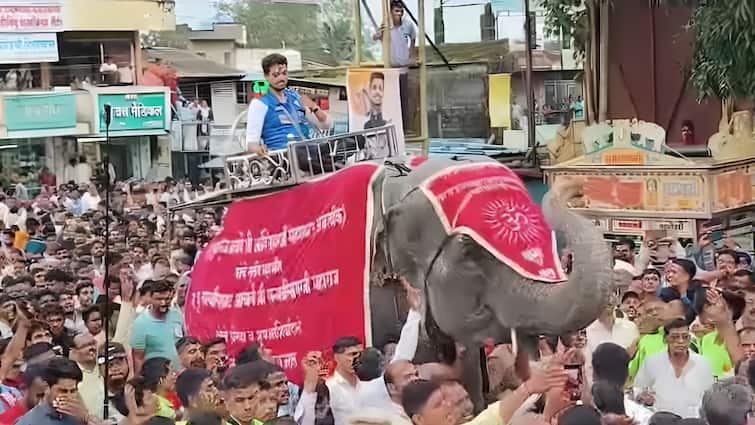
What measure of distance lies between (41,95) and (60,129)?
68cm

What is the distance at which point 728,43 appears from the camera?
7.99 meters

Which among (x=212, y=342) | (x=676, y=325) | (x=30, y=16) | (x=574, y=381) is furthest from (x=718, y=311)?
(x=30, y=16)

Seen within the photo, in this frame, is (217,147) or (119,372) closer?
(119,372)

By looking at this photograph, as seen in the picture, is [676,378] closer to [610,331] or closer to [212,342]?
[610,331]

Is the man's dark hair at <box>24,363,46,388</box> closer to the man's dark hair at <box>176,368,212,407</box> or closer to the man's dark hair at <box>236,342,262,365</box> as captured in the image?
the man's dark hair at <box>176,368,212,407</box>

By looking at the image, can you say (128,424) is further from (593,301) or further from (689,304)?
(689,304)

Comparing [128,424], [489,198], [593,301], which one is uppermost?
[489,198]

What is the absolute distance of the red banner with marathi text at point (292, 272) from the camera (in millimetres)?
5668

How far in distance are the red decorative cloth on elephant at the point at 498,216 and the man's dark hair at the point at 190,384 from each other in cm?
128

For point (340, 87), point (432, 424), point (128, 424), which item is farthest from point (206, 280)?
point (340, 87)

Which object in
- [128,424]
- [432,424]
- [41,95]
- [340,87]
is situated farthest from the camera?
[41,95]

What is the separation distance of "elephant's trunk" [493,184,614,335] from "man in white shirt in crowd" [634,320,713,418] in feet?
1.89

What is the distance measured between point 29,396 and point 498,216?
190 cm

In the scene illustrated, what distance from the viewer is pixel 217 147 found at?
78.4ft
